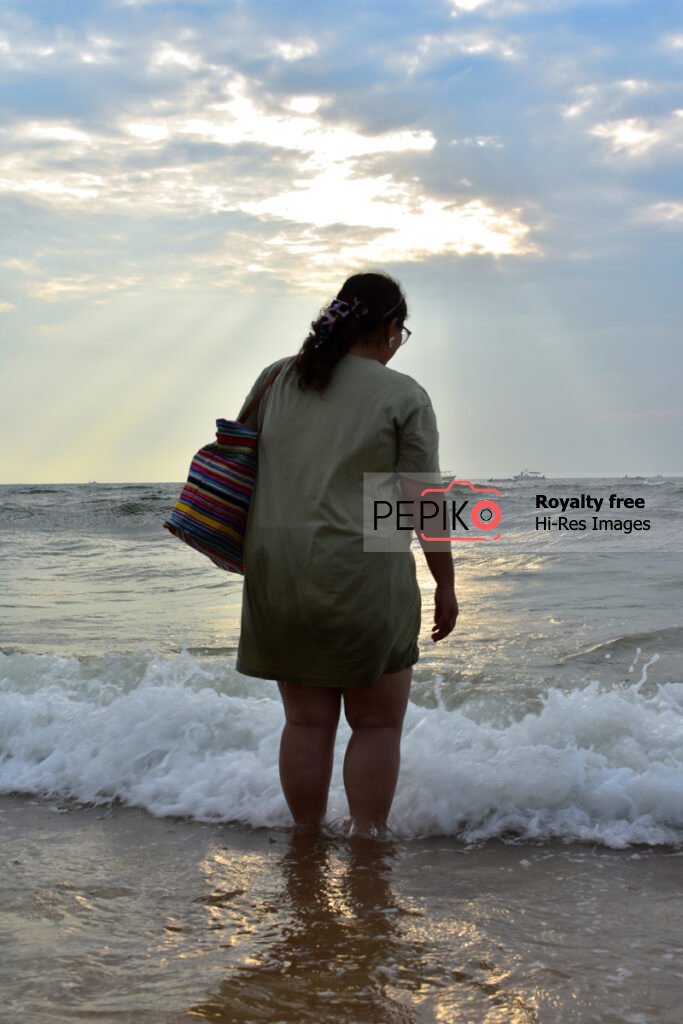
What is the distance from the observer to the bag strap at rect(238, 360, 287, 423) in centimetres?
287

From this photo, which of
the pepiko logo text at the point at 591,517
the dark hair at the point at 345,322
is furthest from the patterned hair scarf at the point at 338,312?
the pepiko logo text at the point at 591,517

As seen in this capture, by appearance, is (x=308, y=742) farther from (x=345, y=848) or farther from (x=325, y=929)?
(x=325, y=929)

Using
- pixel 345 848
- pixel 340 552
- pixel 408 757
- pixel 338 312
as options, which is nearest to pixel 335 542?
pixel 340 552

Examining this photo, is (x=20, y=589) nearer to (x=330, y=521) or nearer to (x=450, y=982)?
(x=330, y=521)

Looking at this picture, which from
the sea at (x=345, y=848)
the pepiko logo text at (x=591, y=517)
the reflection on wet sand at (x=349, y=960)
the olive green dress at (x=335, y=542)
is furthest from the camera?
the pepiko logo text at (x=591, y=517)

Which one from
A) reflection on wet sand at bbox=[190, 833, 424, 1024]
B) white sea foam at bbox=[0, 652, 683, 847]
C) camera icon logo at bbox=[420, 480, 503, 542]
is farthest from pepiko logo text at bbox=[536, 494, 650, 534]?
reflection on wet sand at bbox=[190, 833, 424, 1024]

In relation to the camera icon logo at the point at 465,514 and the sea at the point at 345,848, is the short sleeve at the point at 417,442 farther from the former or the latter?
the sea at the point at 345,848

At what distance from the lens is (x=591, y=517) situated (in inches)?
677

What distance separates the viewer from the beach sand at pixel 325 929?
6.24ft

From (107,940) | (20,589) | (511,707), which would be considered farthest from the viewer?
(20,589)

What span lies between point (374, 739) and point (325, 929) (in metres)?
0.64

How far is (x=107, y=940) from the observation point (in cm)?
222

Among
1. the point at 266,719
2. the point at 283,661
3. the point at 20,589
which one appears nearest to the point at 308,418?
the point at 283,661

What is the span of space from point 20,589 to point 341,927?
703 centimetres
